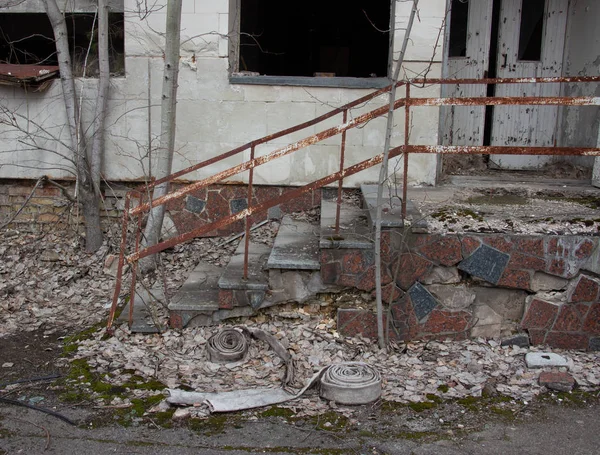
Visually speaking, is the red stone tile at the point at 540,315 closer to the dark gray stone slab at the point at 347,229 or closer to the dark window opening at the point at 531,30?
the dark gray stone slab at the point at 347,229

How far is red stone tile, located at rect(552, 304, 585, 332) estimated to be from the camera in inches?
188

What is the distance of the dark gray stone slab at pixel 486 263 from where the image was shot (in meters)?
4.71

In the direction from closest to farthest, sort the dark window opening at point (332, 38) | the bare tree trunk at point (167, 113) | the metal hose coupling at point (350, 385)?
1. the metal hose coupling at point (350, 385)
2. the bare tree trunk at point (167, 113)
3. the dark window opening at point (332, 38)

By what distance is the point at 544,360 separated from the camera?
4547 millimetres

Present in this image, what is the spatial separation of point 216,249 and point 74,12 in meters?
3.09

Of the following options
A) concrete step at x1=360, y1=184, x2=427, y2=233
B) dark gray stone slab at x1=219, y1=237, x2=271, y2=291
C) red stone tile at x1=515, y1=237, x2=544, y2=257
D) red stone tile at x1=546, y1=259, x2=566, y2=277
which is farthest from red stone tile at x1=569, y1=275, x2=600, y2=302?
dark gray stone slab at x1=219, y1=237, x2=271, y2=291

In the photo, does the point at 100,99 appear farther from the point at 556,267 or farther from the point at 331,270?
the point at 556,267

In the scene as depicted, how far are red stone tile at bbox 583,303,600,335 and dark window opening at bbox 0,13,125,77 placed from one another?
5245 millimetres

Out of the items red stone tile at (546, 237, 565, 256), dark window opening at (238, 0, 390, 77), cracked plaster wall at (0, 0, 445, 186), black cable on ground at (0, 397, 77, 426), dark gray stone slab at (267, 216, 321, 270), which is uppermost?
dark window opening at (238, 0, 390, 77)

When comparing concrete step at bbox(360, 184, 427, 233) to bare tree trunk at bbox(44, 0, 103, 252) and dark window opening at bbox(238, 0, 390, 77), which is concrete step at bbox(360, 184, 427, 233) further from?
dark window opening at bbox(238, 0, 390, 77)

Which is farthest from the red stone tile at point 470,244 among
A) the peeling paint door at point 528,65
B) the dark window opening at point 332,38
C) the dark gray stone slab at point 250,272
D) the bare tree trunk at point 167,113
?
the dark window opening at point 332,38

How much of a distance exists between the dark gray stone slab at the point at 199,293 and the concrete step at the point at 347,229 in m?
1.03

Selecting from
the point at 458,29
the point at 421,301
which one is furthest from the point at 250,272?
the point at 458,29

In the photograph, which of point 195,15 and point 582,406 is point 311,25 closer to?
point 195,15
